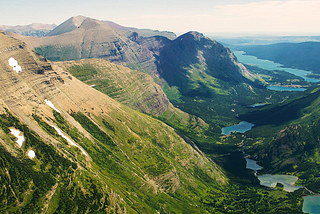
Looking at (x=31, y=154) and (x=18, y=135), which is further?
(x=18, y=135)

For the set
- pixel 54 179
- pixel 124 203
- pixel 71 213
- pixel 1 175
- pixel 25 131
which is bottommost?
pixel 124 203

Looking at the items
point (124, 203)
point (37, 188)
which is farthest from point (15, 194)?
point (124, 203)

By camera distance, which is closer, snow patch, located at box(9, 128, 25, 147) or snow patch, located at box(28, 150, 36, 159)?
snow patch, located at box(28, 150, 36, 159)

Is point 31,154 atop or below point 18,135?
below

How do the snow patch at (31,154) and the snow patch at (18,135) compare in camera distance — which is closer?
the snow patch at (31,154)

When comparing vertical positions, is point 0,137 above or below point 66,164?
above

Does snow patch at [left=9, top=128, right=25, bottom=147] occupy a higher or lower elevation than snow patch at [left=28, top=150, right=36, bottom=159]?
higher

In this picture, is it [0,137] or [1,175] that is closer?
[1,175]

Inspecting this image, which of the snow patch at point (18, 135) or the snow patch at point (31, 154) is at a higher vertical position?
the snow patch at point (18, 135)

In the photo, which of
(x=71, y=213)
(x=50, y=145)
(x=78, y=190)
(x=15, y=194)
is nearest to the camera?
(x=15, y=194)

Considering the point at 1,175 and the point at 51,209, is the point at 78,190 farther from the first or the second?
the point at 1,175

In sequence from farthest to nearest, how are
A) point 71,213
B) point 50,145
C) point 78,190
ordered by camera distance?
point 50,145 < point 78,190 < point 71,213
